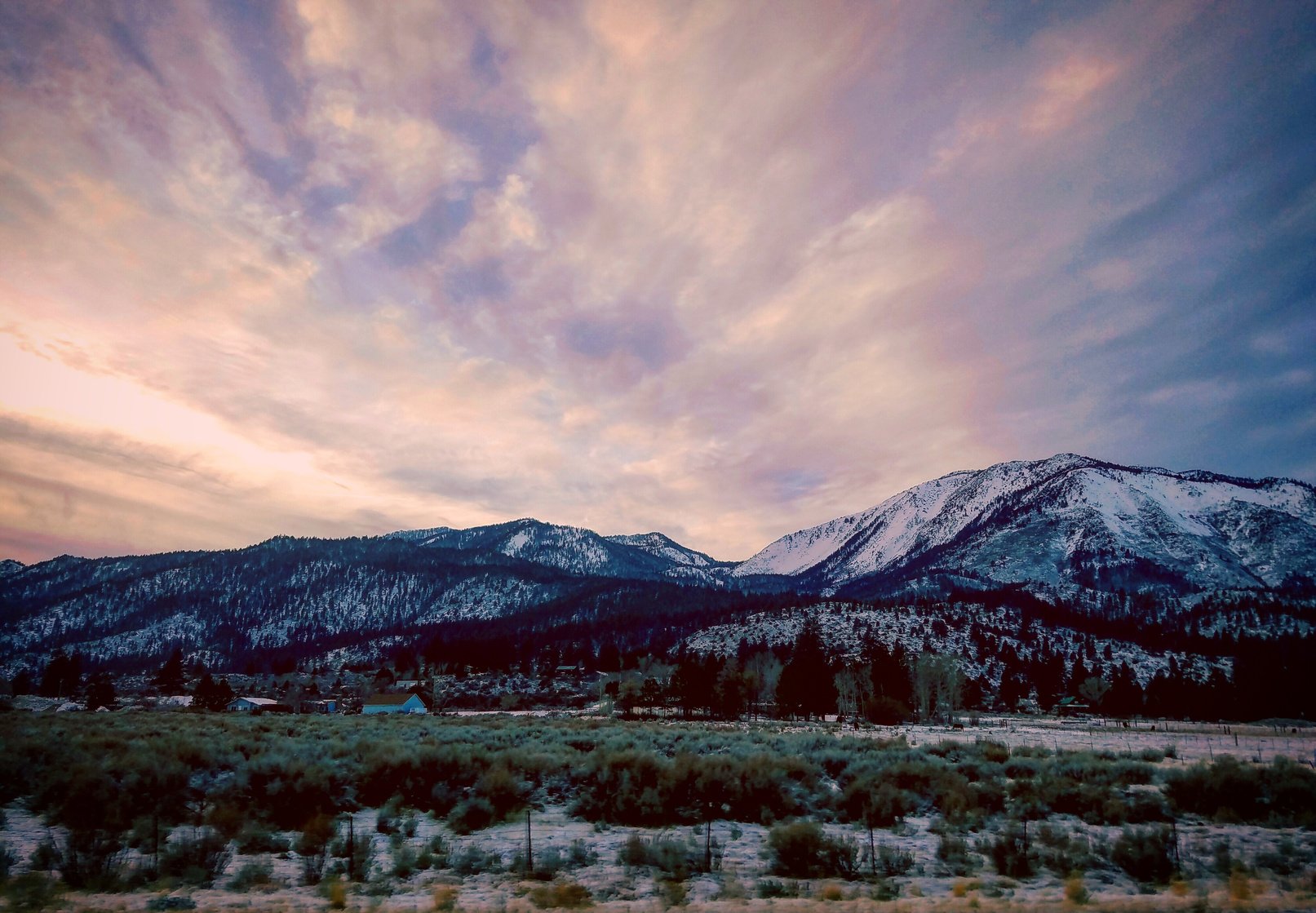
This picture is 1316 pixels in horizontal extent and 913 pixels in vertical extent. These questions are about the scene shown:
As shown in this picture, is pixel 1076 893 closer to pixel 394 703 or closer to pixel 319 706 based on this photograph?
pixel 394 703

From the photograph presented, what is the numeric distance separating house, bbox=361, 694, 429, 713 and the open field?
62.3 m

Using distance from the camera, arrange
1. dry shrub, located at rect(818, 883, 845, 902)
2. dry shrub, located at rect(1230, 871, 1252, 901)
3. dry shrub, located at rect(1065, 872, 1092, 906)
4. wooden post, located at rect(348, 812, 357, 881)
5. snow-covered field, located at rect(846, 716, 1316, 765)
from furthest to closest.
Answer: snow-covered field, located at rect(846, 716, 1316, 765) < wooden post, located at rect(348, 812, 357, 881) < dry shrub, located at rect(818, 883, 845, 902) < dry shrub, located at rect(1065, 872, 1092, 906) < dry shrub, located at rect(1230, 871, 1252, 901)

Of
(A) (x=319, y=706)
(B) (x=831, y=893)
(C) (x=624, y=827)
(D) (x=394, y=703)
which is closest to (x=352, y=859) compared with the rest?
(C) (x=624, y=827)

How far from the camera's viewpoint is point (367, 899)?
34.9 feet

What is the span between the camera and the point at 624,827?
16.4 m

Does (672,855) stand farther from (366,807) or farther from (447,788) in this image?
(366,807)

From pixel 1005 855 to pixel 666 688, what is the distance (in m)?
81.8

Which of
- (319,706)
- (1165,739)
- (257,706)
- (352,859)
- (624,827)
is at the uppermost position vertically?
(352,859)

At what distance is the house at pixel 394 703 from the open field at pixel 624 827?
62.3m

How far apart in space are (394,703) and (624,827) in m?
78.0

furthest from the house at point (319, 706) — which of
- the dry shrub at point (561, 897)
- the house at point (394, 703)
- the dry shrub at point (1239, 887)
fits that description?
the dry shrub at point (1239, 887)

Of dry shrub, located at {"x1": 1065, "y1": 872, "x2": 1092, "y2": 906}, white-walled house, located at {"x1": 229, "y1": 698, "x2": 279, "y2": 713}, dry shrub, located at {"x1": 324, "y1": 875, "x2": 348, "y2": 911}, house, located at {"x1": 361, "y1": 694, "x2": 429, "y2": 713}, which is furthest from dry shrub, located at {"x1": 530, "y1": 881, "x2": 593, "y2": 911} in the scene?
white-walled house, located at {"x1": 229, "y1": 698, "x2": 279, "y2": 713}

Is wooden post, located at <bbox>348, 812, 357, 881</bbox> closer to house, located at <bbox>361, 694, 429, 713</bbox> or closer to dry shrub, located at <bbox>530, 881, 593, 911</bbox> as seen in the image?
dry shrub, located at <bbox>530, 881, 593, 911</bbox>

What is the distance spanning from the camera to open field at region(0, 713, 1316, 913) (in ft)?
36.2
